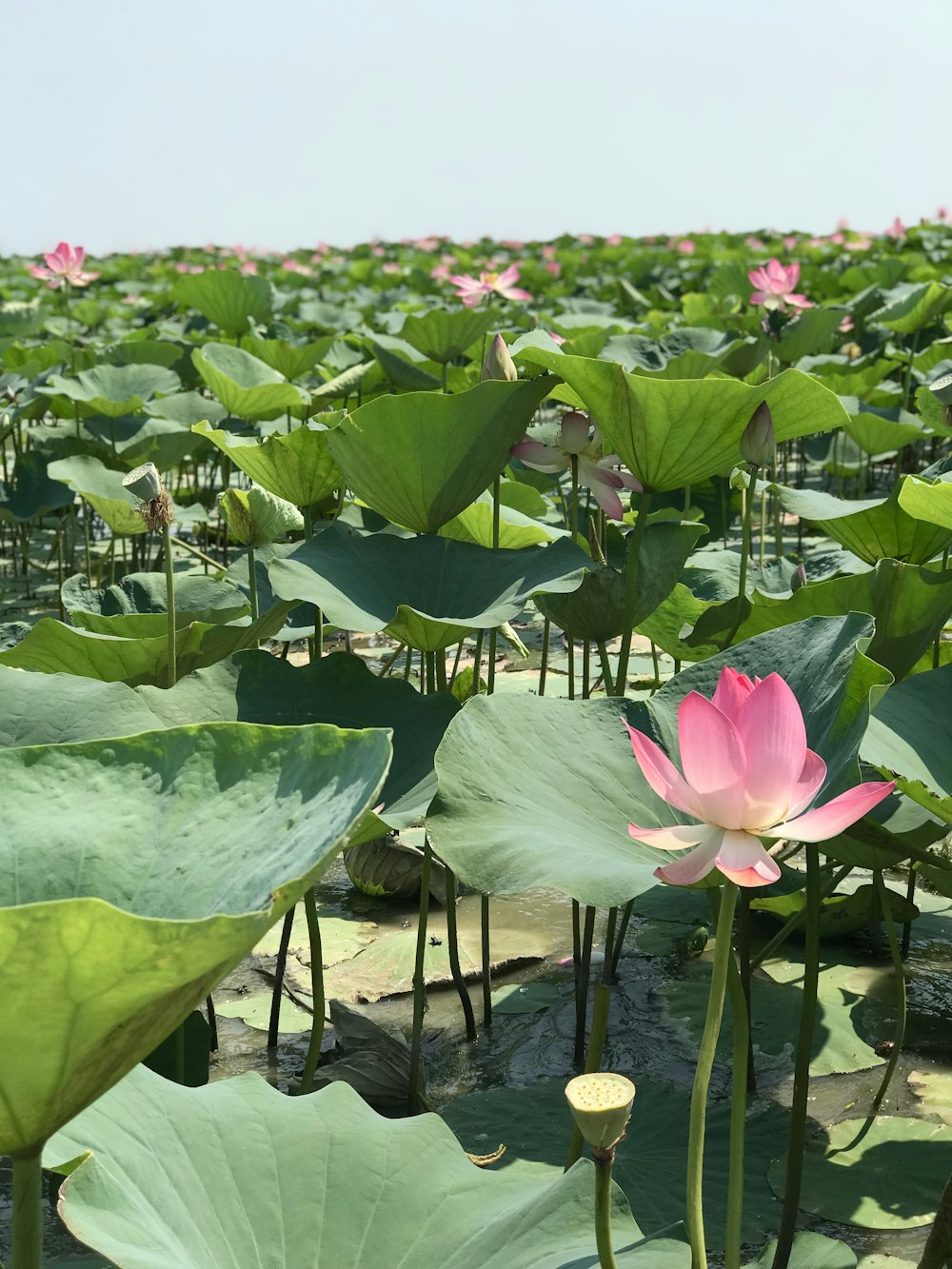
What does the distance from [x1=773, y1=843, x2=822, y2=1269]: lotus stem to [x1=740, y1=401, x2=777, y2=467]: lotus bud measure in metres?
0.47

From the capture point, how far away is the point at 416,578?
5.60 ft

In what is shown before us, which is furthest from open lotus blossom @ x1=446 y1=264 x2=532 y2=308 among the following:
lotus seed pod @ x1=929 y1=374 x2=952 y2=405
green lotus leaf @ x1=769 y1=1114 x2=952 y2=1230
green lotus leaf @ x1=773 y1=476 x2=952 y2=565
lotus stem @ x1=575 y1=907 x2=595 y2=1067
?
green lotus leaf @ x1=769 y1=1114 x2=952 y2=1230

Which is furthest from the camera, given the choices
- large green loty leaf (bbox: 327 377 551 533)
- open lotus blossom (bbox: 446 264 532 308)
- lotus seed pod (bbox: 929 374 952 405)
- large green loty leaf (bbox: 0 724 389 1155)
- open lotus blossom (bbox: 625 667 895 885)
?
open lotus blossom (bbox: 446 264 532 308)

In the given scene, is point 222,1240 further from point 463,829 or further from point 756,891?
point 756,891

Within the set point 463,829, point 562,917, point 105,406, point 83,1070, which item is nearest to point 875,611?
point 463,829

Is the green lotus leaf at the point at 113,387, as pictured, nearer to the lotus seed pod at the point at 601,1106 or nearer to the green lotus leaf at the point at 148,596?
the green lotus leaf at the point at 148,596

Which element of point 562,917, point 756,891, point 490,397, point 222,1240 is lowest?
point 562,917

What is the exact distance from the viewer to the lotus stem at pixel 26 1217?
2.45 feet

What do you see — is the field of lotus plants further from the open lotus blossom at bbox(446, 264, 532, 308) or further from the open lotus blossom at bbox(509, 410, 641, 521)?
the open lotus blossom at bbox(446, 264, 532, 308)

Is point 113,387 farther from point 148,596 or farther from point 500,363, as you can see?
point 500,363

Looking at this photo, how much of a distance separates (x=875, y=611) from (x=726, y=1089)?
59 centimetres

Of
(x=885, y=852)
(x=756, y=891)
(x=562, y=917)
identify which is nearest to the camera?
(x=885, y=852)

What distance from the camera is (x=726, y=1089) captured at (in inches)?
64.4

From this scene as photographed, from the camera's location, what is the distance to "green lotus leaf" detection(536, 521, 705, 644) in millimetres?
1755
